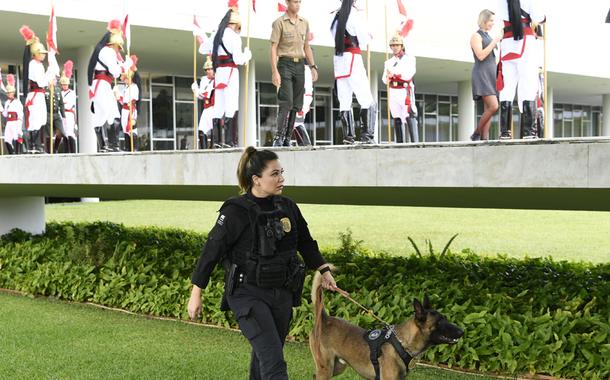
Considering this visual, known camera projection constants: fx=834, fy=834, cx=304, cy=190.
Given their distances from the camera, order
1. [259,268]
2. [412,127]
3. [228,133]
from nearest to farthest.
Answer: [259,268], [228,133], [412,127]

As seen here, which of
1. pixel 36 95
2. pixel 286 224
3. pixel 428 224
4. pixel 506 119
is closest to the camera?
pixel 286 224

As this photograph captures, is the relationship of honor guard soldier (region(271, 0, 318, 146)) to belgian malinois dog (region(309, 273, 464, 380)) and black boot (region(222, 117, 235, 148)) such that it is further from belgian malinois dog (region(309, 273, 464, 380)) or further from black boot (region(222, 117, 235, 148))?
belgian malinois dog (region(309, 273, 464, 380))

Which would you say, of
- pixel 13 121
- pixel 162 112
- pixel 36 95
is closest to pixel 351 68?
pixel 36 95

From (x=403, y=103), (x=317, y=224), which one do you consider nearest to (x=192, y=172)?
(x=403, y=103)

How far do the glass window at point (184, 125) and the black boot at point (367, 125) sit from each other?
77.7 ft

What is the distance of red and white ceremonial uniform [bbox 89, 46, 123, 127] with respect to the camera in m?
12.9

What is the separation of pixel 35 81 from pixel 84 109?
12.5m

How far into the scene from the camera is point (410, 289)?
8.48 meters

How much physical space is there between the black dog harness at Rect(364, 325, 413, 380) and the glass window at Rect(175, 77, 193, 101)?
2765 centimetres

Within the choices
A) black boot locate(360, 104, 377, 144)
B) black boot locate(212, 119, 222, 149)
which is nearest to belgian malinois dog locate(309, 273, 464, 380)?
black boot locate(360, 104, 377, 144)

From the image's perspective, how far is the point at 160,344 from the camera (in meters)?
8.18

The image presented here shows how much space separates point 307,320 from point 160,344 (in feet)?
4.79

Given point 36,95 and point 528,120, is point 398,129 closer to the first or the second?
point 528,120

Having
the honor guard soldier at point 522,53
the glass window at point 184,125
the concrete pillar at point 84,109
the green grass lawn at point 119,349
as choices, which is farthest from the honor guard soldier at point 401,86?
the glass window at point 184,125
